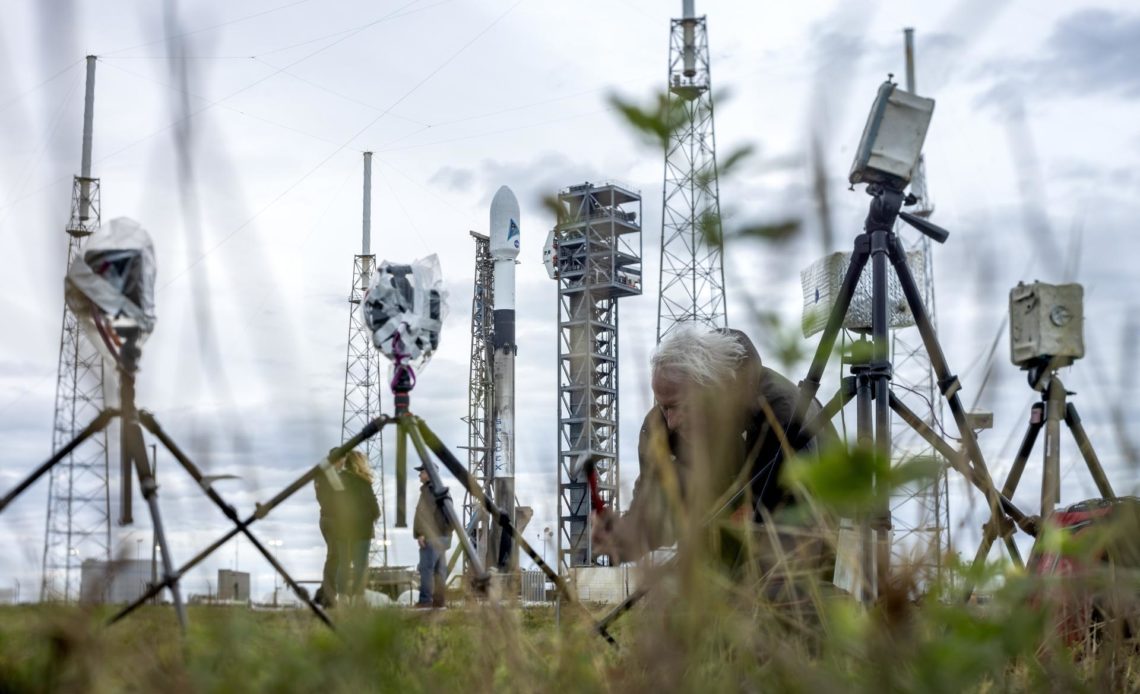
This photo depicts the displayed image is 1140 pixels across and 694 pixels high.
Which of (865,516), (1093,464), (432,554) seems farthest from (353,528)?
(1093,464)

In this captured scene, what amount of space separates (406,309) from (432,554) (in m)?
0.77

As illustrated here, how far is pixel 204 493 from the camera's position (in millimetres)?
1262

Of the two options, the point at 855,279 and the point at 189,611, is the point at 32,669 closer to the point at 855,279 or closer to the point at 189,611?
the point at 189,611

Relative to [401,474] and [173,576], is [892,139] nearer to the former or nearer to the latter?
[401,474]

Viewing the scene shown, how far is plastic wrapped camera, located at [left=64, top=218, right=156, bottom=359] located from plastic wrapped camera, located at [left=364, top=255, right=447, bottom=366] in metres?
0.72

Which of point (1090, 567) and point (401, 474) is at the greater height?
point (401, 474)

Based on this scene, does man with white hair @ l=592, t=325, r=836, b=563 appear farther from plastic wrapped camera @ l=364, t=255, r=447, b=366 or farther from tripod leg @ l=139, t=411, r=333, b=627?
plastic wrapped camera @ l=364, t=255, r=447, b=366

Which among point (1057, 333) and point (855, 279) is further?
point (855, 279)

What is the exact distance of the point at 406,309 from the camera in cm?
271

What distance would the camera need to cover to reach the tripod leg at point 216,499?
1.22m

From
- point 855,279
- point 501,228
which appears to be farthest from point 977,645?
point 501,228

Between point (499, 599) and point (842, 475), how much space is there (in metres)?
1.04

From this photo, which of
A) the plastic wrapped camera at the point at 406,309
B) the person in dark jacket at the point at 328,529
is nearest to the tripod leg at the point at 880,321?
the plastic wrapped camera at the point at 406,309

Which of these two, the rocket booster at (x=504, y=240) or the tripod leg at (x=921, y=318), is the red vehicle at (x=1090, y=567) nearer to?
the tripod leg at (x=921, y=318)
